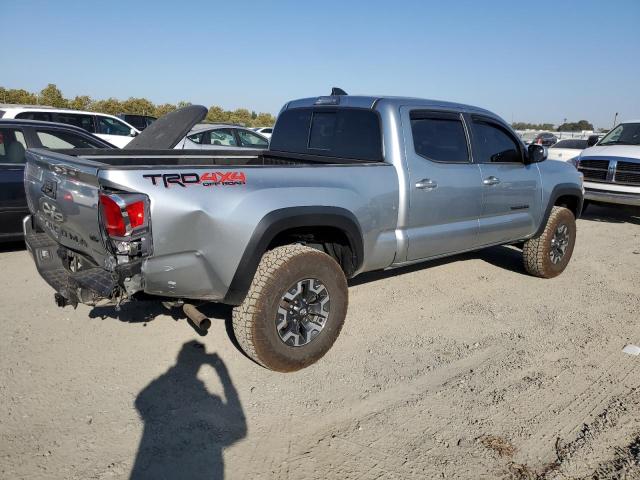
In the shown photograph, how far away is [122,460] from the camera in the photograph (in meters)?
2.43

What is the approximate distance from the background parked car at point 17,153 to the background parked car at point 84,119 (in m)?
4.41

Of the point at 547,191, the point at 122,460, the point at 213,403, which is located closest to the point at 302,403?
the point at 213,403

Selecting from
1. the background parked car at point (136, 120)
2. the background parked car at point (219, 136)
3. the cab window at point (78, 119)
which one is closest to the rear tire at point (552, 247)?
the background parked car at point (219, 136)

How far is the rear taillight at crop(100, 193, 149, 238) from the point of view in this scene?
2492 millimetres

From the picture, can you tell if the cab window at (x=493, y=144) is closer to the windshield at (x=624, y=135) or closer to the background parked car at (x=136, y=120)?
the windshield at (x=624, y=135)

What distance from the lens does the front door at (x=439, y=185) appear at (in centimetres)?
393

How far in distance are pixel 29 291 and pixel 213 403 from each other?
8.85 feet

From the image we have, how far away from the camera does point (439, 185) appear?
13.3 ft

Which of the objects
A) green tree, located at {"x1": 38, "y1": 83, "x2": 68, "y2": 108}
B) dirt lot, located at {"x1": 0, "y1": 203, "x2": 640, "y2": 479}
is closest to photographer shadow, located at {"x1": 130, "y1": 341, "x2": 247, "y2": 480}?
dirt lot, located at {"x1": 0, "y1": 203, "x2": 640, "y2": 479}

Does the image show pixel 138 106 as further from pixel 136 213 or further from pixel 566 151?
pixel 136 213

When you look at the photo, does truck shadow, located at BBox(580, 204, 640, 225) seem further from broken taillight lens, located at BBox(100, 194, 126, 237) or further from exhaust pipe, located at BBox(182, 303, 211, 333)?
broken taillight lens, located at BBox(100, 194, 126, 237)

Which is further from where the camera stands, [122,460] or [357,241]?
[357,241]

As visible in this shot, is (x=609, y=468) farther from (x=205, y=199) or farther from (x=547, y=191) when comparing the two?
(x=547, y=191)

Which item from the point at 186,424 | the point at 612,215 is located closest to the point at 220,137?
the point at 612,215
